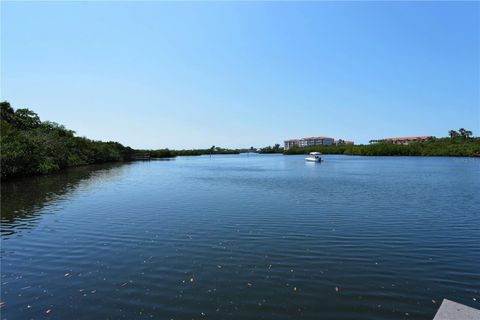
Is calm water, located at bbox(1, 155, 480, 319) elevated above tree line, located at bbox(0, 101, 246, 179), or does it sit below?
below

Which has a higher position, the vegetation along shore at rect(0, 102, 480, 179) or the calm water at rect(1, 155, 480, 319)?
the vegetation along shore at rect(0, 102, 480, 179)

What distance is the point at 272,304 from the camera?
353 inches

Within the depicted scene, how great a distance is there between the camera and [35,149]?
60.3 meters

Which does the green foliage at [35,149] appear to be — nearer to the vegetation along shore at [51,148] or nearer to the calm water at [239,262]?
the vegetation along shore at [51,148]

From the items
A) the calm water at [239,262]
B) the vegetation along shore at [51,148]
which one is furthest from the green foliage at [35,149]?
the calm water at [239,262]

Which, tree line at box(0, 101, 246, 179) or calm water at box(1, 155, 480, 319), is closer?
calm water at box(1, 155, 480, 319)

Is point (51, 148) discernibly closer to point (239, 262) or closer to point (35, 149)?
point (35, 149)

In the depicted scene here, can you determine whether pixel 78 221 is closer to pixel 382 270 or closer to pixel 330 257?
pixel 330 257

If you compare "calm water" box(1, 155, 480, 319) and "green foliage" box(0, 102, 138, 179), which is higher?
"green foliage" box(0, 102, 138, 179)

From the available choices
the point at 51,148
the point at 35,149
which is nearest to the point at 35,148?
the point at 35,149

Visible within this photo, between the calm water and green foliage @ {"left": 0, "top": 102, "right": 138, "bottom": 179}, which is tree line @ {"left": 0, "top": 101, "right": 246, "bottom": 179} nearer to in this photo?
green foliage @ {"left": 0, "top": 102, "right": 138, "bottom": 179}

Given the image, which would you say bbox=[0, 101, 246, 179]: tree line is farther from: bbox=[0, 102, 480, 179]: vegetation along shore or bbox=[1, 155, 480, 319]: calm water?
bbox=[1, 155, 480, 319]: calm water

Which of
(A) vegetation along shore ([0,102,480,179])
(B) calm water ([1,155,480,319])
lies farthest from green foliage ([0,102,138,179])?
(B) calm water ([1,155,480,319])

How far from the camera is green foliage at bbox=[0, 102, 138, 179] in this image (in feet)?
164
